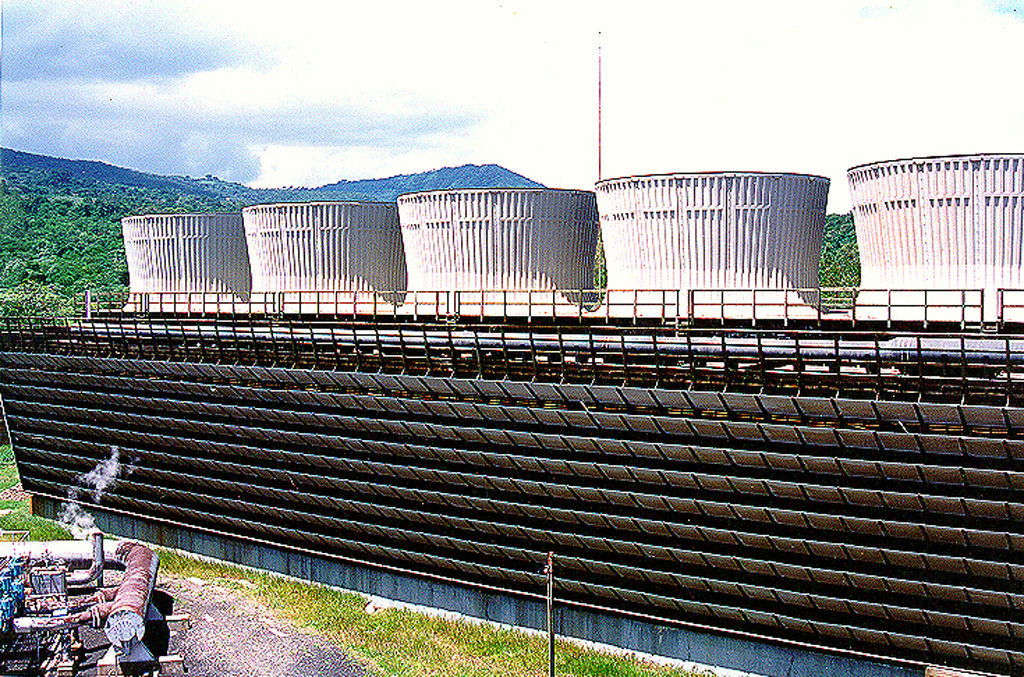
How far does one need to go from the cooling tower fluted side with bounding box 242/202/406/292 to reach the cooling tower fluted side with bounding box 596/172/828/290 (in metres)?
19.3

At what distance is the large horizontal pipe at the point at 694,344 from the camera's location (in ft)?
116

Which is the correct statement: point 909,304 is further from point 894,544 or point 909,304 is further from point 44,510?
point 44,510

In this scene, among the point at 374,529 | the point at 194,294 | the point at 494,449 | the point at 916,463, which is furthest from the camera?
the point at 194,294

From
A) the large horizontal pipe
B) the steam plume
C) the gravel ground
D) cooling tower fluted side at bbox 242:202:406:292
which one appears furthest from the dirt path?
cooling tower fluted side at bbox 242:202:406:292

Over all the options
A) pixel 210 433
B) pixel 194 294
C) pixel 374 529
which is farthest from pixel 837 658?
pixel 194 294

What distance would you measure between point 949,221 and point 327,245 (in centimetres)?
3493

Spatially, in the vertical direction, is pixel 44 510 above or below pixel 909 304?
below

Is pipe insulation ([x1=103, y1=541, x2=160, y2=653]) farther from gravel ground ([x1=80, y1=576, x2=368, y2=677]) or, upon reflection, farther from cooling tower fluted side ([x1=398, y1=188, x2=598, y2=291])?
cooling tower fluted side ([x1=398, y1=188, x2=598, y2=291])

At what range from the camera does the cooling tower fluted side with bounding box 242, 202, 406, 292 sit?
6247 centimetres

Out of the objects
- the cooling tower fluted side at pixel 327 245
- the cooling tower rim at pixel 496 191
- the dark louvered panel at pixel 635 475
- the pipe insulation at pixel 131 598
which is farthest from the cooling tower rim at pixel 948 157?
the pipe insulation at pixel 131 598

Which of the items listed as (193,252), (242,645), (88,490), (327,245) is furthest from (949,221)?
(88,490)

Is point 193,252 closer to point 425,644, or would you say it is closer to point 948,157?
point 425,644

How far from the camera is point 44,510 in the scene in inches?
2729

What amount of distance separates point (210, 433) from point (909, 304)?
35358 millimetres
